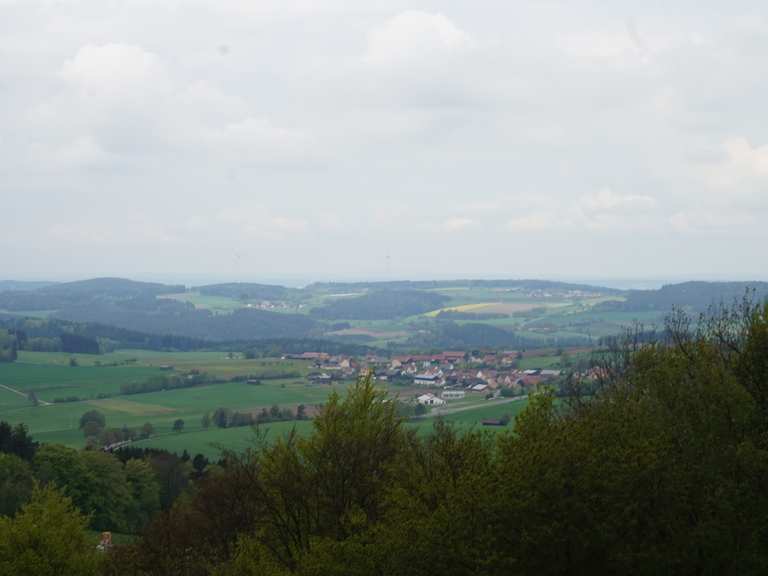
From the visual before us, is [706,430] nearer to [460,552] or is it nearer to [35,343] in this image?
[460,552]

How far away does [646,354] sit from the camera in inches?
1107

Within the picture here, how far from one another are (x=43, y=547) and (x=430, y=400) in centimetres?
6675

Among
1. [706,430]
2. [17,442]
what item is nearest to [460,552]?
[706,430]

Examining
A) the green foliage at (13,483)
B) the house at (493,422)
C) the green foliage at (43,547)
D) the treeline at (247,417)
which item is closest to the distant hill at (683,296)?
the house at (493,422)

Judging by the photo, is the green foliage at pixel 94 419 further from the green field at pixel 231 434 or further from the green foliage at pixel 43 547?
the green foliage at pixel 43 547

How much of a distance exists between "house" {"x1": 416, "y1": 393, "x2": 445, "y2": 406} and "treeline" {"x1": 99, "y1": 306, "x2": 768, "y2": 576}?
208ft

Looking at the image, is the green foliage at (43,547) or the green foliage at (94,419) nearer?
the green foliage at (43,547)

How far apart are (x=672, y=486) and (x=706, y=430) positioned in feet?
12.2

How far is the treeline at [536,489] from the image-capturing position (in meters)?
17.2

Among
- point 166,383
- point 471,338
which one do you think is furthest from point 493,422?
point 471,338

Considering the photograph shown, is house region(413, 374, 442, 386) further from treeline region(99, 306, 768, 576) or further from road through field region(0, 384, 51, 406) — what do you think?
treeline region(99, 306, 768, 576)

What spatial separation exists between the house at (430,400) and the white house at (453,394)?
238 centimetres

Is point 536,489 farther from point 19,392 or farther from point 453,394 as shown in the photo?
point 19,392

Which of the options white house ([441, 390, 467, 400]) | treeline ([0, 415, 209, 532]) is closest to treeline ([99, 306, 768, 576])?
treeline ([0, 415, 209, 532])
